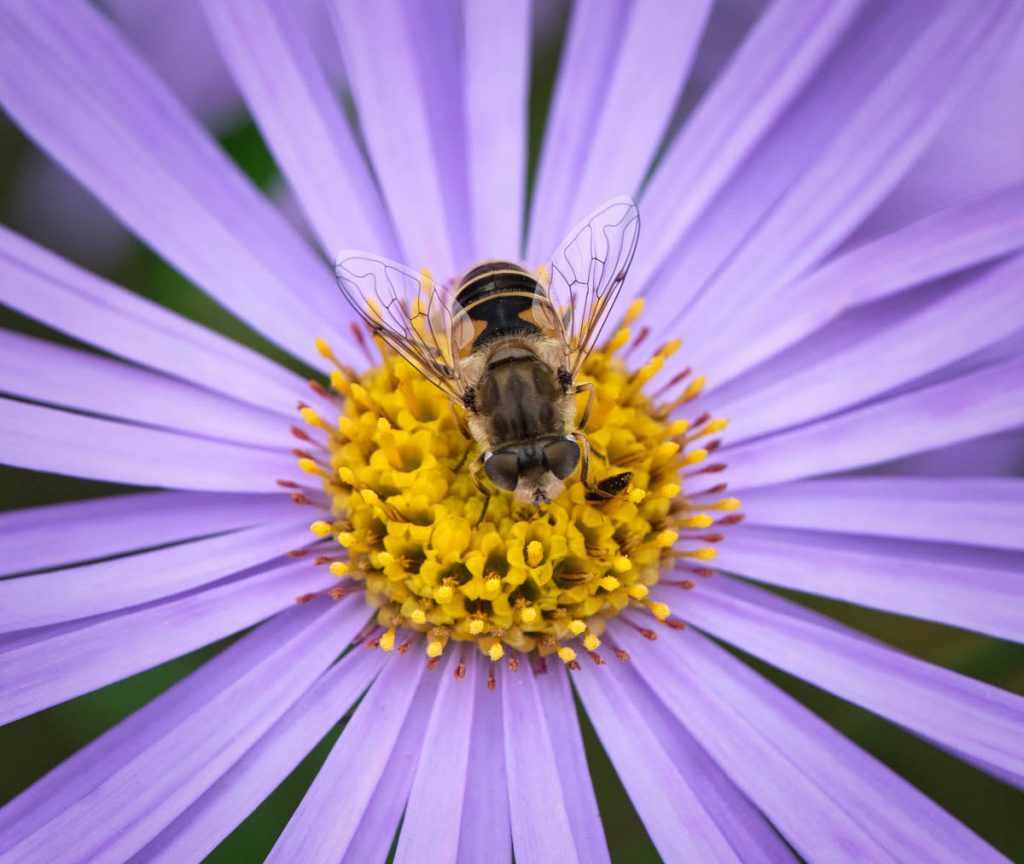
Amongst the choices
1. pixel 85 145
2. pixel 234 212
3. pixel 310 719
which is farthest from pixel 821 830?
pixel 85 145

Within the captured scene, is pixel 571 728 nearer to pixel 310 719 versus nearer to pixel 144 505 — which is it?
pixel 310 719

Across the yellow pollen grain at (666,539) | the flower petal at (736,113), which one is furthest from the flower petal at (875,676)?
the flower petal at (736,113)

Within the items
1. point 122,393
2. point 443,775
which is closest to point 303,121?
point 122,393

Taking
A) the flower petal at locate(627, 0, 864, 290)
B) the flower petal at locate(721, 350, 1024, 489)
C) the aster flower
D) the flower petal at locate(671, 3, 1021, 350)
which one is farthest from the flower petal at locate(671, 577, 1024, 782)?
the flower petal at locate(627, 0, 864, 290)

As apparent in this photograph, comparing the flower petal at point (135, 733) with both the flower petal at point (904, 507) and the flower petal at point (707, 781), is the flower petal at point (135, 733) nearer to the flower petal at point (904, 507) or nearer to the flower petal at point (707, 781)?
the flower petal at point (707, 781)

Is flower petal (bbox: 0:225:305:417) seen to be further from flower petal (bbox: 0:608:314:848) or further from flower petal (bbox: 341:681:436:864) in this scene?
flower petal (bbox: 341:681:436:864)

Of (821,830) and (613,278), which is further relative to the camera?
(613,278)

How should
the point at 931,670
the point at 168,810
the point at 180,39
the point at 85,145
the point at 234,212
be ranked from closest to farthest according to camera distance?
the point at 168,810
the point at 931,670
the point at 85,145
the point at 234,212
the point at 180,39
